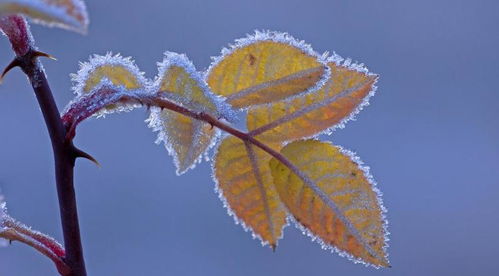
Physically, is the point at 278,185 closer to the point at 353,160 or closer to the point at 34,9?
the point at 353,160

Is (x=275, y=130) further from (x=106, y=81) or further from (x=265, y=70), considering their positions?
(x=106, y=81)

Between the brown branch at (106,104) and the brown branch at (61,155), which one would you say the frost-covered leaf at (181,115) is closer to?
the brown branch at (106,104)

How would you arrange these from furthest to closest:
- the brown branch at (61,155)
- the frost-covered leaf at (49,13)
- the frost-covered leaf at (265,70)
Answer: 1. the frost-covered leaf at (265,70)
2. the brown branch at (61,155)
3. the frost-covered leaf at (49,13)

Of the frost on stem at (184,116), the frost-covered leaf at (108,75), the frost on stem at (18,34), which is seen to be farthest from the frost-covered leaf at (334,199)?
the frost on stem at (18,34)

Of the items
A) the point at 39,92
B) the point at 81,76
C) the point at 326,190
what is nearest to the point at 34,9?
the point at 39,92

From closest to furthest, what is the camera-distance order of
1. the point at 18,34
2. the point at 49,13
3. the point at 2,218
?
the point at 49,13, the point at 18,34, the point at 2,218

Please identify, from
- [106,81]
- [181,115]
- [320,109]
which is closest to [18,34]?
[106,81]
